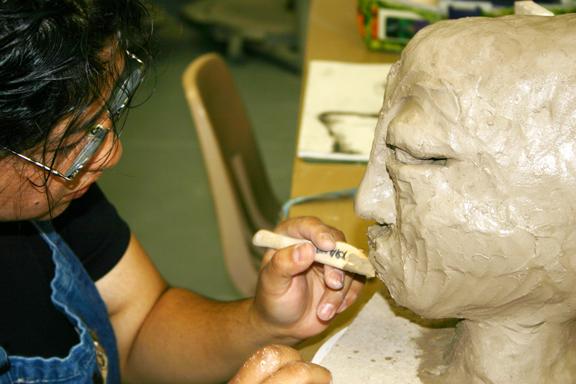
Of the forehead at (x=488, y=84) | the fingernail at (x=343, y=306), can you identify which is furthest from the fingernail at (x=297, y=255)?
the forehead at (x=488, y=84)

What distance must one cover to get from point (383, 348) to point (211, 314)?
325mm

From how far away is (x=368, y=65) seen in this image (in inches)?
74.9

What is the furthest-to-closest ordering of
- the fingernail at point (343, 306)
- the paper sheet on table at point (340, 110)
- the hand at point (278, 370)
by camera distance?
the paper sheet on table at point (340, 110) → the fingernail at point (343, 306) → the hand at point (278, 370)

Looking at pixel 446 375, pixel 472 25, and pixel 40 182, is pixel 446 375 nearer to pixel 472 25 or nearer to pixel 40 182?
pixel 472 25

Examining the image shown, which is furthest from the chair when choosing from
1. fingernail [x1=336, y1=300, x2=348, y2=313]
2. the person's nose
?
the person's nose

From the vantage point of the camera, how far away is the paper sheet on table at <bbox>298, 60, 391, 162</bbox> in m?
1.55

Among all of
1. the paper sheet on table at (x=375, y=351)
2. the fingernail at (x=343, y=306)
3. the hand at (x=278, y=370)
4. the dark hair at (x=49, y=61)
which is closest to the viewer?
the dark hair at (x=49, y=61)

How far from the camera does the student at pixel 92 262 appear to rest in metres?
0.82

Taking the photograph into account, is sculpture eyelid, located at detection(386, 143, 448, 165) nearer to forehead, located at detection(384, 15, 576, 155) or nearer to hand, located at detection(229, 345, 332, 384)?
forehead, located at detection(384, 15, 576, 155)

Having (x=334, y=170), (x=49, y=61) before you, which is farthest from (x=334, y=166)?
(x=49, y=61)

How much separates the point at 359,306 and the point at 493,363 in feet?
0.87

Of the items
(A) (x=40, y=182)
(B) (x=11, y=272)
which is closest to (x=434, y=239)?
(A) (x=40, y=182)

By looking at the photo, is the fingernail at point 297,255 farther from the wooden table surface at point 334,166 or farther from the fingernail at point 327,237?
the wooden table surface at point 334,166

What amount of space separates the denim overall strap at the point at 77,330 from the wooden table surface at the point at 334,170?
32 cm
